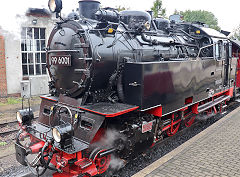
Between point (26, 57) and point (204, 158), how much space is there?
920cm

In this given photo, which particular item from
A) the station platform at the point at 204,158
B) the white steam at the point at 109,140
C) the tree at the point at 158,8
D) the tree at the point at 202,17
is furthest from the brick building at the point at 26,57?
the tree at the point at 202,17

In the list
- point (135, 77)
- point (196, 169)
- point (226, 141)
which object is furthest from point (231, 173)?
point (135, 77)

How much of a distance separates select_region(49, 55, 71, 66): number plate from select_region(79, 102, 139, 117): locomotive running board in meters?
0.86

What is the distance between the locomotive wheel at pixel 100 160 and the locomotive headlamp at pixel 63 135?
0.45 metres

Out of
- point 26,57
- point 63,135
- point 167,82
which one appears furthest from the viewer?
point 26,57

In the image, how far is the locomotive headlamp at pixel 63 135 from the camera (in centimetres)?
327

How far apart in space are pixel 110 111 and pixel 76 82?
863mm

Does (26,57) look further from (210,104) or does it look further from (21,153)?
(210,104)

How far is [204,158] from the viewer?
14.3 ft

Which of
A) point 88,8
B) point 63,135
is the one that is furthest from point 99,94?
point 88,8

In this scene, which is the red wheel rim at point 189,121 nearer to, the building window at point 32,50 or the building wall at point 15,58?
the building wall at point 15,58

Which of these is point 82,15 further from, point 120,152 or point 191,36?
point 191,36

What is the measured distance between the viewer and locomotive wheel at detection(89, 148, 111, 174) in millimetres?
3613

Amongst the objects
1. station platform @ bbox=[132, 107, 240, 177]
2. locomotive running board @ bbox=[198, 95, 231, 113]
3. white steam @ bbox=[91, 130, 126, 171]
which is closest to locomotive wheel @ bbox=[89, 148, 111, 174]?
white steam @ bbox=[91, 130, 126, 171]
